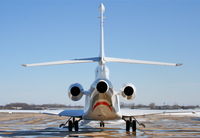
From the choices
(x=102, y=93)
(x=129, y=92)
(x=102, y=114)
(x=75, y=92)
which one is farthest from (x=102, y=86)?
(x=102, y=114)

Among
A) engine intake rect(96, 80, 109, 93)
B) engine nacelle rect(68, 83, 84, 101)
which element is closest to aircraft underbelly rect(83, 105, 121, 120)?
engine nacelle rect(68, 83, 84, 101)

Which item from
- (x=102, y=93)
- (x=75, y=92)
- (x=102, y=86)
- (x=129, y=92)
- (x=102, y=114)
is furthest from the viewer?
(x=102, y=114)

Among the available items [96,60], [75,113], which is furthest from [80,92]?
[75,113]

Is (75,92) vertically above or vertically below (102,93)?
above

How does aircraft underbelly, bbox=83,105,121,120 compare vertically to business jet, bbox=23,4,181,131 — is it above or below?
below

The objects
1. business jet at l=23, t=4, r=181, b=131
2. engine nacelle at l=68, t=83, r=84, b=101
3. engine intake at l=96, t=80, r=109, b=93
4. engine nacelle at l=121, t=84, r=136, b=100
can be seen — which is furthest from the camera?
engine nacelle at l=68, t=83, r=84, b=101

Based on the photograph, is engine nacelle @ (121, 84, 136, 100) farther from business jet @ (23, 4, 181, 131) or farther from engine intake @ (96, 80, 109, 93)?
engine intake @ (96, 80, 109, 93)

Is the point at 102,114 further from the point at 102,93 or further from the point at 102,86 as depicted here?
the point at 102,86

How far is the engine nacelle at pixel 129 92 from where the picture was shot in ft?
55.5

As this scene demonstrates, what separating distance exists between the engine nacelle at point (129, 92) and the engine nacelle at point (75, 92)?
89.0 inches

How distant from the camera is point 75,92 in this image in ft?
56.3

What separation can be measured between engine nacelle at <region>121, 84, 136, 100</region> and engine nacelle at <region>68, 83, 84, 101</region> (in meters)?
2.26

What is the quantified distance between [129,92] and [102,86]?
71.0 inches

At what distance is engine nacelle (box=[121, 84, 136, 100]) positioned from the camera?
1692cm
